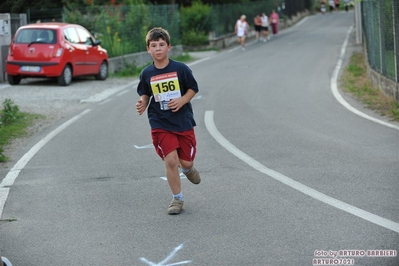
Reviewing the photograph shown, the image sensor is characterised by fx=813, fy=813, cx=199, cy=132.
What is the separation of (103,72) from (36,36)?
2919 millimetres

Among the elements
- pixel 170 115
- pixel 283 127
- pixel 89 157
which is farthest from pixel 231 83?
pixel 170 115

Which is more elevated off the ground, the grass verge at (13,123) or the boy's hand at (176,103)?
Result: the boy's hand at (176,103)

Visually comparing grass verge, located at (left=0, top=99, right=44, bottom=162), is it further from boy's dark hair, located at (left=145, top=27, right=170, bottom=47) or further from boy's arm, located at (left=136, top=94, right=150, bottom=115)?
boy's dark hair, located at (left=145, top=27, right=170, bottom=47)

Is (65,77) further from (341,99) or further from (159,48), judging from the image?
(159,48)

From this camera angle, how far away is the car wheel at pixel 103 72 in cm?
2476

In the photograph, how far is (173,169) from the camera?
7.49 metres

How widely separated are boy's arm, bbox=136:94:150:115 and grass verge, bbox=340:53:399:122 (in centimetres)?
713

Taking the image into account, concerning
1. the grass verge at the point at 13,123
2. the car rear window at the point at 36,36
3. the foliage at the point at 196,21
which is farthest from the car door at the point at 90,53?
the foliage at the point at 196,21

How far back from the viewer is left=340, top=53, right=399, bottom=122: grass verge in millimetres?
14781

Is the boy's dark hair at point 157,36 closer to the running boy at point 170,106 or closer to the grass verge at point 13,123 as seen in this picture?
the running boy at point 170,106

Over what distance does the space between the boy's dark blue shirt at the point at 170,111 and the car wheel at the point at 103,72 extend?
57.1 ft

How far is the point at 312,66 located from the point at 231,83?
568 centimetres

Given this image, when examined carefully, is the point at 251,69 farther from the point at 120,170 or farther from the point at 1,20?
the point at 120,170

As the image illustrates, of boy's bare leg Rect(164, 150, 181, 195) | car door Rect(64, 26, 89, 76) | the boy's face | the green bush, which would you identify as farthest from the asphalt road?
the green bush
